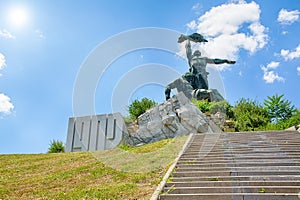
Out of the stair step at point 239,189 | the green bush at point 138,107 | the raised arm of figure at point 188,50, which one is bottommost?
the stair step at point 239,189

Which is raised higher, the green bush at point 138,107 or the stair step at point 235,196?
the green bush at point 138,107

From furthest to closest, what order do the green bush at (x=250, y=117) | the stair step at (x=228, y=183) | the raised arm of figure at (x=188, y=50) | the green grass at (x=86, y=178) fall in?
the raised arm of figure at (x=188, y=50), the green bush at (x=250, y=117), the green grass at (x=86, y=178), the stair step at (x=228, y=183)

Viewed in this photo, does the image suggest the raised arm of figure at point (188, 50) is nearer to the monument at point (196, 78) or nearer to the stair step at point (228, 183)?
the monument at point (196, 78)

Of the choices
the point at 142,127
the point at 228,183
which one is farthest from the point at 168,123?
the point at 228,183

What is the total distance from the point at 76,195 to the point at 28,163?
5858 millimetres

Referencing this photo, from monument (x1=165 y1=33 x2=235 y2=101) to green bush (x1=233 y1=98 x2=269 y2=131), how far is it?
286cm

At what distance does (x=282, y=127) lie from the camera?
13703 millimetres

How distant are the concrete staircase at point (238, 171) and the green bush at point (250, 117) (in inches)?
256

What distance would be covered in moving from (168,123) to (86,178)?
24.8ft

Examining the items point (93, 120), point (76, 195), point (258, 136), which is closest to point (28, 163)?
point (93, 120)

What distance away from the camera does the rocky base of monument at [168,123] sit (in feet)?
45.8

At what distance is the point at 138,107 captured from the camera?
1650 cm

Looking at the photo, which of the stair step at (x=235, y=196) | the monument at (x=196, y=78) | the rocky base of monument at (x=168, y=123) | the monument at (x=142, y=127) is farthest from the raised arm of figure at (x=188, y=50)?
the stair step at (x=235, y=196)

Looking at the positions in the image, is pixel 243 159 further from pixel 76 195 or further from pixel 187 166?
pixel 76 195
